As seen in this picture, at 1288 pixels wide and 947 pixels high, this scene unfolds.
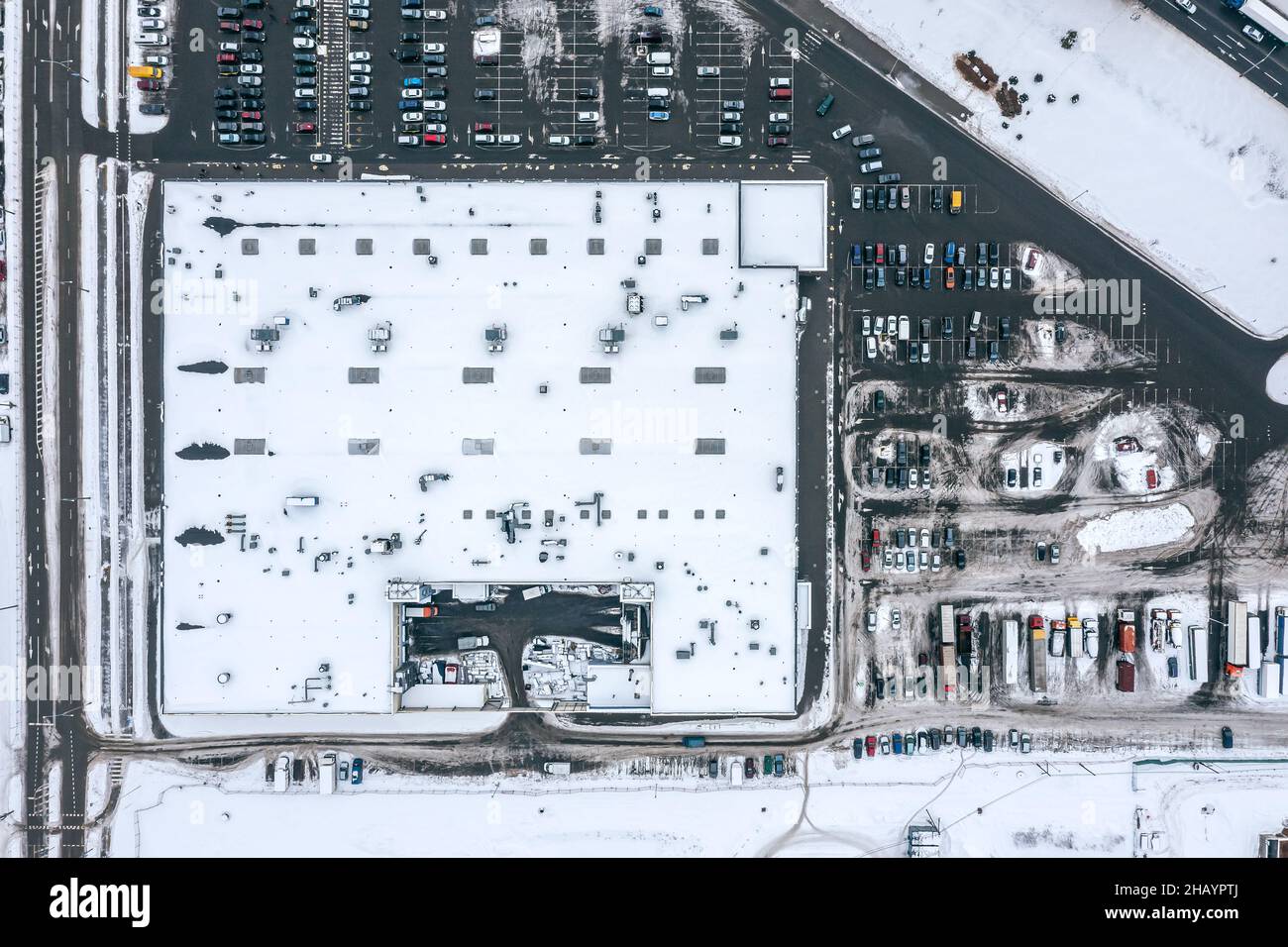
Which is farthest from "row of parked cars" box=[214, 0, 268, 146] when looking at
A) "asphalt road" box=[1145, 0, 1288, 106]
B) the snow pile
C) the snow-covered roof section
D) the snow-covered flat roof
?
the snow pile

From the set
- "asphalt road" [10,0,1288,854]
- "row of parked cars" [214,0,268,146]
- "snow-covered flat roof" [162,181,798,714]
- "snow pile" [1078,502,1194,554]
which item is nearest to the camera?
"snow-covered flat roof" [162,181,798,714]

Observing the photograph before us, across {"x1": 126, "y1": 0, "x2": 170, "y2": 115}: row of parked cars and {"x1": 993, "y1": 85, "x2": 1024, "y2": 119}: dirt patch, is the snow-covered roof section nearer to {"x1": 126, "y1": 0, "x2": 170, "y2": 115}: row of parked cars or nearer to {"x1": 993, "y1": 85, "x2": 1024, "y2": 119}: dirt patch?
{"x1": 993, "y1": 85, "x2": 1024, "y2": 119}: dirt patch

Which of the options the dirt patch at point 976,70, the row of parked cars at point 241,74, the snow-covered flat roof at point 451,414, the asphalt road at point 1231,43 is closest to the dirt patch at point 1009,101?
the dirt patch at point 976,70

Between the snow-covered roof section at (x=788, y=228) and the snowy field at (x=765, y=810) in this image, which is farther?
the snowy field at (x=765, y=810)

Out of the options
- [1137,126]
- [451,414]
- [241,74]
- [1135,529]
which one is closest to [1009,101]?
[1137,126]

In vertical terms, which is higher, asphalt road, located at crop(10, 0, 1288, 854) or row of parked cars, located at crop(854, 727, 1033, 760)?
asphalt road, located at crop(10, 0, 1288, 854)

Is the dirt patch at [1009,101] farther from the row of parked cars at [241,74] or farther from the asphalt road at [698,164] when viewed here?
the row of parked cars at [241,74]

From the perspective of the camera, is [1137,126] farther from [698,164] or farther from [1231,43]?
[698,164]
